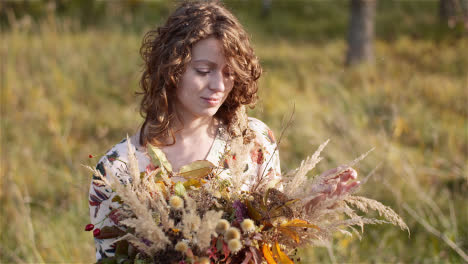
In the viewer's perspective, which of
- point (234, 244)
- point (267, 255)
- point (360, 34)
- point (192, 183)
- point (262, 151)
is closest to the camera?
point (234, 244)

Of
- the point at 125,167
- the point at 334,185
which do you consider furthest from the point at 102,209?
the point at 334,185

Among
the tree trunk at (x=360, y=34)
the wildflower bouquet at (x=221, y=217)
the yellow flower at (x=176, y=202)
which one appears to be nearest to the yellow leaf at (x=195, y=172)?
the wildflower bouquet at (x=221, y=217)

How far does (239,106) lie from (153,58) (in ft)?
1.24

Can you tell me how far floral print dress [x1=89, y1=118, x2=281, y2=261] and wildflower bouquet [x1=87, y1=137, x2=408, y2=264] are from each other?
160mm

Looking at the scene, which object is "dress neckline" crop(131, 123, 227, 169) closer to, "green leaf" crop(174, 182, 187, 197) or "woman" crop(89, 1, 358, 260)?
"woman" crop(89, 1, 358, 260)

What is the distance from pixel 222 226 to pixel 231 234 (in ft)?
0.09

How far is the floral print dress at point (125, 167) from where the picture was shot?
1490 mm

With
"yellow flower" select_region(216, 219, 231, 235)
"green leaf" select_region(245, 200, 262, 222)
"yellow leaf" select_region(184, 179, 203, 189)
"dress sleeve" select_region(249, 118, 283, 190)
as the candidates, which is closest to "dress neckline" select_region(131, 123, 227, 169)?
"dress sleeve" select_region(249, 118, 283, 190)

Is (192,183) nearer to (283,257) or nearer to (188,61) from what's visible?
(283,257)

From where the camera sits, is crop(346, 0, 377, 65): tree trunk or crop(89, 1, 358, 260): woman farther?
crop(346, 0, 377, 65): tree trunk

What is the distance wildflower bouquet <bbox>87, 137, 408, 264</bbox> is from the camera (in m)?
1.05

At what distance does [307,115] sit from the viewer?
448 cm

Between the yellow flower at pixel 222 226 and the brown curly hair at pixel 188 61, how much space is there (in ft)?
1.47

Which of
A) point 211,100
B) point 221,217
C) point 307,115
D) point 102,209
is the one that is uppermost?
point 211,100
